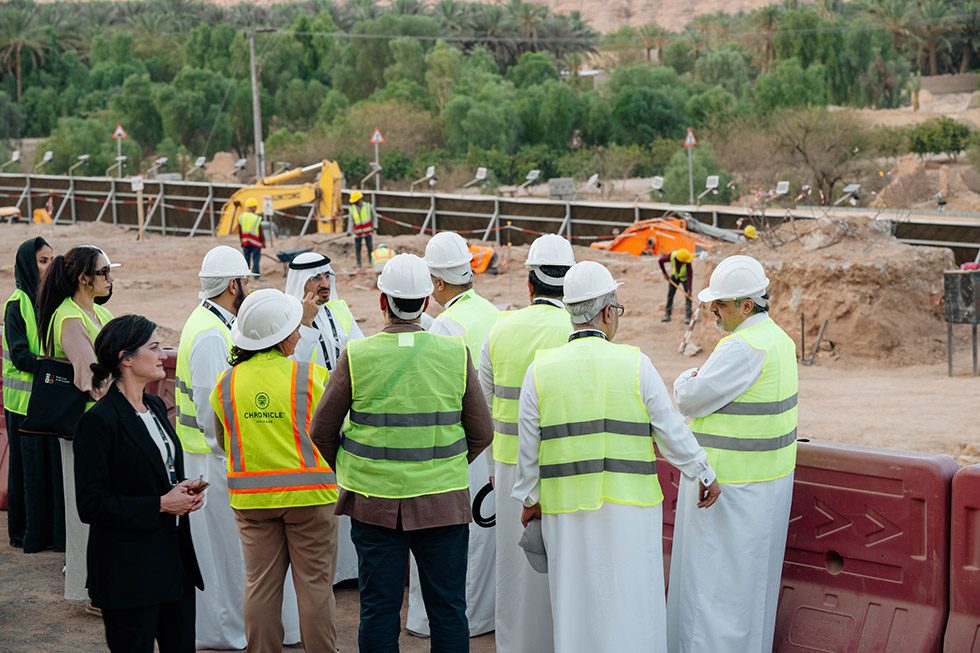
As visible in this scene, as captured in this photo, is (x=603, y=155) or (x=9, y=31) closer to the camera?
(x=603, y=155)

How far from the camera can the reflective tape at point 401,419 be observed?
18.2ft

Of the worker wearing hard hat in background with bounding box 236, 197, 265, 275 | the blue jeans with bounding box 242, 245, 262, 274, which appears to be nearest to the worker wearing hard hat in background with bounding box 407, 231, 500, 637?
the worker wearing hard hat in background with bounding box 236, 197, 265, 275

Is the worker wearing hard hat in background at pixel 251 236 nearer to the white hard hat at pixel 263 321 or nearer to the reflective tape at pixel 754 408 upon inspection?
the white hard hat at pixel 263 321

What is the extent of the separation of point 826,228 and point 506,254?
1022 centimetres

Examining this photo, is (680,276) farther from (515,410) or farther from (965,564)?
(965,564)

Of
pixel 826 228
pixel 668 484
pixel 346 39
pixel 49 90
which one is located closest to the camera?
A: pixel 668 484

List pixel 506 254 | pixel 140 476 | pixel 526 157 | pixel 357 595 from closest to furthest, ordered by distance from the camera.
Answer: pixel 140 476 < pixel 357 595 < pixel 506 254 < pixel 526 157

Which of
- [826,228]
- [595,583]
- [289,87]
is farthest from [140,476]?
[289,87]

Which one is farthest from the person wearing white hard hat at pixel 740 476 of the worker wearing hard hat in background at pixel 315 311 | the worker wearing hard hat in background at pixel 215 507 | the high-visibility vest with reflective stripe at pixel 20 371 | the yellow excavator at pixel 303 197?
the yellow excavator at pixel 303 197

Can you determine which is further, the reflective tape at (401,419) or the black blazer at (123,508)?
the reflective tape at (401,419)

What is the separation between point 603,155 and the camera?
56.5 metres

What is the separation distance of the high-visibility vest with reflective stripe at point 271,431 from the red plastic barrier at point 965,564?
2739 millimetres

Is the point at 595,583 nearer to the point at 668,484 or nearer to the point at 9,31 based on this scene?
the point at 668,484

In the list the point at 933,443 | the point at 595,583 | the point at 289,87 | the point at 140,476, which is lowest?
the point at 933,443
